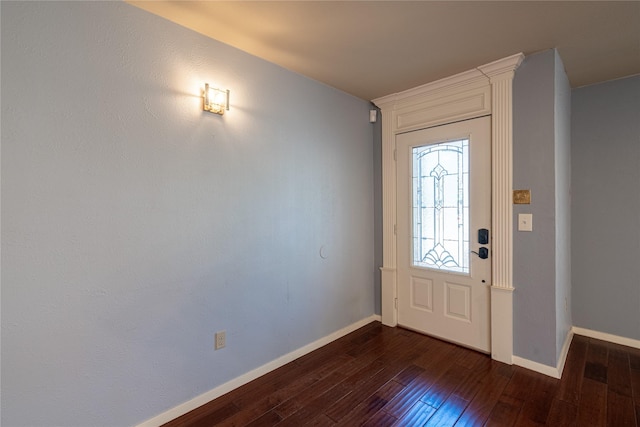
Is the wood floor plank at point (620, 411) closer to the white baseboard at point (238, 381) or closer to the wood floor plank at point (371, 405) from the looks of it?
the wood floor plank at point (371, 405)

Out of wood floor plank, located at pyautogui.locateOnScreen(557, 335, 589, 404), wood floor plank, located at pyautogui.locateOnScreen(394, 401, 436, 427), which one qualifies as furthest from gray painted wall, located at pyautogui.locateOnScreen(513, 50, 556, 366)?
wood floor plank, located at pyautogui.locateOnScreen(394, 401, 436, 427)

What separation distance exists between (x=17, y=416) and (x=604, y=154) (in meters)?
4.77

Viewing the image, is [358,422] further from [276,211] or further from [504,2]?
[504,2]

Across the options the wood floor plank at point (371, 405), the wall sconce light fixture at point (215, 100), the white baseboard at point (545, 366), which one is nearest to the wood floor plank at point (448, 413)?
the wood floor plank at point (371, 405)

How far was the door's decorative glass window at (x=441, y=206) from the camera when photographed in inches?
110

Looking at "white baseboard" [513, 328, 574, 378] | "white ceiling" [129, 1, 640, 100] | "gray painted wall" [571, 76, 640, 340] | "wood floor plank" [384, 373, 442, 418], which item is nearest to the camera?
"white ceiling" [129, 1, 640, 100]

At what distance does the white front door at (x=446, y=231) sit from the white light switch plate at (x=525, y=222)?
24 centimetres

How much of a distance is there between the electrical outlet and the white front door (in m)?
1.94

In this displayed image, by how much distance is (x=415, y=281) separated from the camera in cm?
314

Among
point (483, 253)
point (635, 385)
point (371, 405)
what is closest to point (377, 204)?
point (483, 253)

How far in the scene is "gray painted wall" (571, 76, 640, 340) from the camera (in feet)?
9.12

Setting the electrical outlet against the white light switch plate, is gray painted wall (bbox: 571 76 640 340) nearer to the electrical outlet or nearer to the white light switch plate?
the white light switch plate

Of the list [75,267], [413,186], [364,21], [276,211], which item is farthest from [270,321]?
[364,21]

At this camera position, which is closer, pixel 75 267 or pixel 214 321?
pixel 75 267
